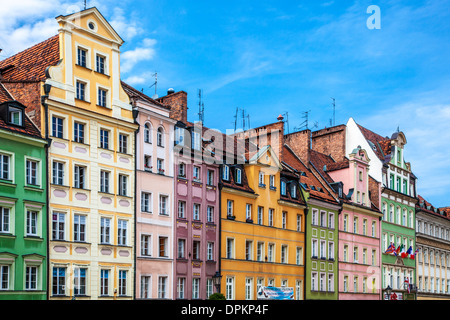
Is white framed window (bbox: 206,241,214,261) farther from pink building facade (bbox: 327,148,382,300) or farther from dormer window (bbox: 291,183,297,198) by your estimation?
pink building facade (bbox: 327,148,382,300)

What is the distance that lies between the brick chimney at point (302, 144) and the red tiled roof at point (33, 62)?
30202 mm

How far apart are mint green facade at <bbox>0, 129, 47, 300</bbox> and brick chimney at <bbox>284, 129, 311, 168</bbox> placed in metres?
33.0

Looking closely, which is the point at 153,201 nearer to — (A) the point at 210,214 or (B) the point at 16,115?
(A) the point at 210,214

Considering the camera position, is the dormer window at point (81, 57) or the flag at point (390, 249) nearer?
the dormer window at point (81, 57)

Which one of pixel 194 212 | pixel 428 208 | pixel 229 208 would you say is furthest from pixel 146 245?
pixel 428 208

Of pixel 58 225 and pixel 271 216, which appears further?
pixel 271 216

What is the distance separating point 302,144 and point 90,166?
29.7 meters

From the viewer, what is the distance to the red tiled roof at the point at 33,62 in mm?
38906

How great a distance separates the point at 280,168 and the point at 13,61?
76.8ft

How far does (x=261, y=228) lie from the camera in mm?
51750

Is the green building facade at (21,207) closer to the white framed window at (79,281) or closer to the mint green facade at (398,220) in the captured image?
the white framed window at (79,281)

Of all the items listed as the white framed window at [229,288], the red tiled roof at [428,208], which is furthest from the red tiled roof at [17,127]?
the red tiled roof at [428,208]

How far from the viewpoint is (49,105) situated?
121ft
